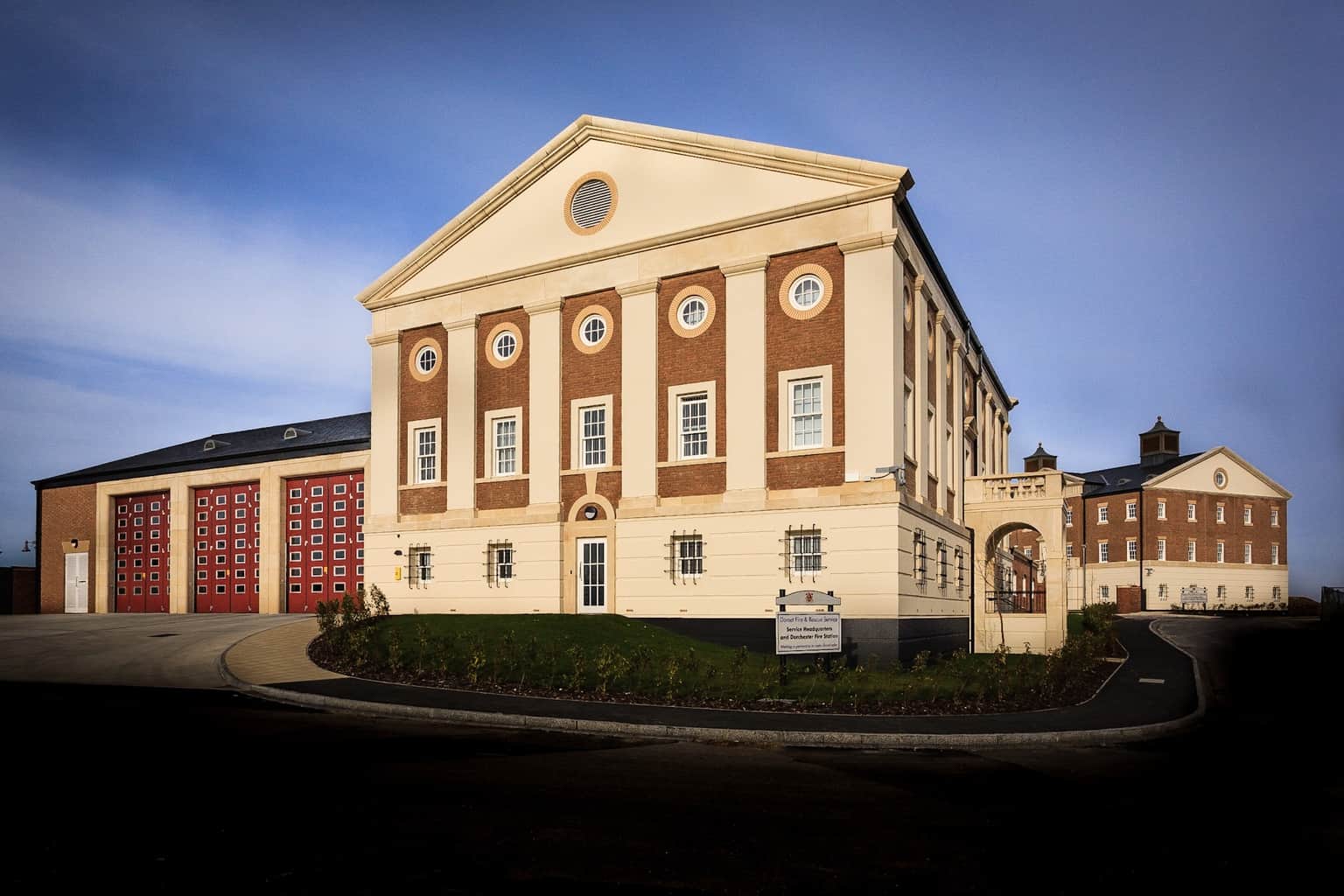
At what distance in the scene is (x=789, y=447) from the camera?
2558 cm

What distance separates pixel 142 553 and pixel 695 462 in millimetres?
30331

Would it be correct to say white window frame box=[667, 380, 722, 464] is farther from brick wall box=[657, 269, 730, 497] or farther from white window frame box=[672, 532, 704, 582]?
white window frame box=[672, 532, 704, 582]

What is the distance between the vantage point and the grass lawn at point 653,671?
1742 centimetres

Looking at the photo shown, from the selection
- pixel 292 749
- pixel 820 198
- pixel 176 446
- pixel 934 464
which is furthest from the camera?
pixel 176 446

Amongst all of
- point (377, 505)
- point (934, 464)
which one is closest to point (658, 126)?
point (934, 464)

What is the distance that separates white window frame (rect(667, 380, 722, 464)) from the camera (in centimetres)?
2670

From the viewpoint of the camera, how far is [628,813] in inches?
350

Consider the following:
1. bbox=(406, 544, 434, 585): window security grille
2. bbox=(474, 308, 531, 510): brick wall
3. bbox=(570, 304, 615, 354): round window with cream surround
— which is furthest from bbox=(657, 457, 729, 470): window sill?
bbox=(406, 544, 434, 585): window security grille

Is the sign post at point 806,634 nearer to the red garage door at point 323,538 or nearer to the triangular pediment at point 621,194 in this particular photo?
the triangular pediment at point 621,194

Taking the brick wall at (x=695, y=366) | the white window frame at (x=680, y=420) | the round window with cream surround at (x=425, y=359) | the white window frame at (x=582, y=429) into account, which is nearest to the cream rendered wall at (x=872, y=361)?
the brick wall at (x=695, y=366)

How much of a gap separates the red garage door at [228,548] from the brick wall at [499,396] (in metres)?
15.1

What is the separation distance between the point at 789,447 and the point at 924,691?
9159 mm

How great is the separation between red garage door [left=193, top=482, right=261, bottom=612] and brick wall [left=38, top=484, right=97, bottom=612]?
633cm

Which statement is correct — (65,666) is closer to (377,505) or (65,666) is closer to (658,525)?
(377,505)
